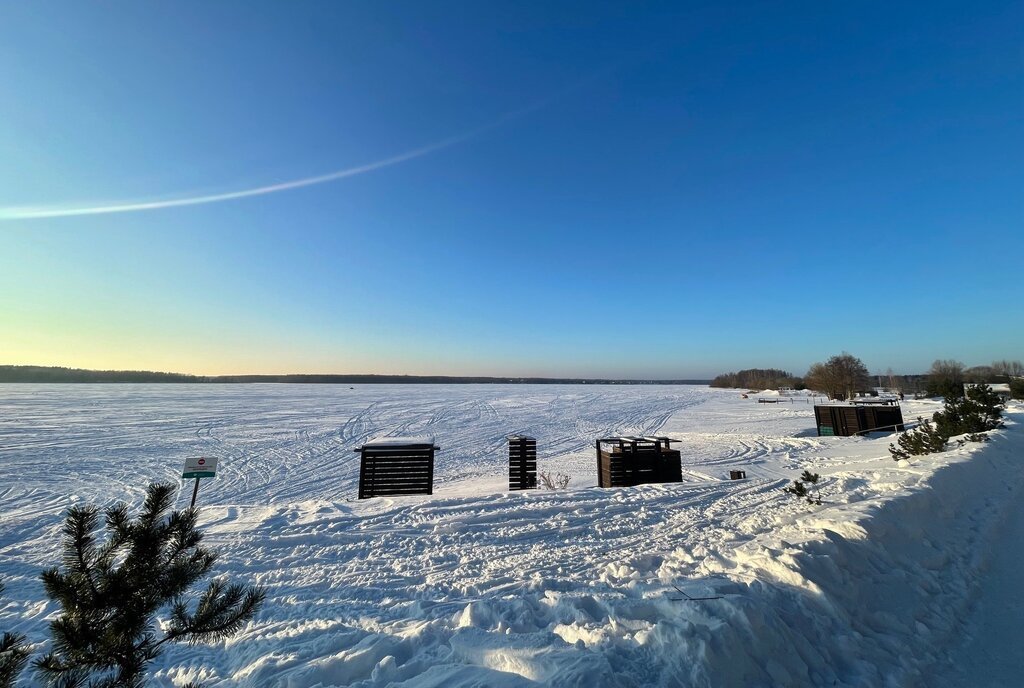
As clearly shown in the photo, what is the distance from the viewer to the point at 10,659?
163 centimetres

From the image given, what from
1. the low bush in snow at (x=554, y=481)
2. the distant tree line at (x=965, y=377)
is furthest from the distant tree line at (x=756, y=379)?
the low bush in snow at (x=554, y=481)

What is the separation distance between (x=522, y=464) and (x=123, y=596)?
9.37 m

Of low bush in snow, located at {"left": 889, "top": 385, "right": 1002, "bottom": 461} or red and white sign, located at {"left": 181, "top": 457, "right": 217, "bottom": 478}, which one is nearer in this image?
red and white sign, located at {"left": 181, "top": 457, "right": 217, "bottom": 478}

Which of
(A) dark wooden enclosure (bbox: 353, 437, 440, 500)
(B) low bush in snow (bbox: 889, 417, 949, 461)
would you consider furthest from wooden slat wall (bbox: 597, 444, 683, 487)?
(B) low bush in snow (bbox: 889, 417, 949, 461)

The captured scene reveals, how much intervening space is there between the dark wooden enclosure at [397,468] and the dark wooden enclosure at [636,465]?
4.52 meters

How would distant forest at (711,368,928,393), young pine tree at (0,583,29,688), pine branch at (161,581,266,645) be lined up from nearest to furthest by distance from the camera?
young pine tree at (0,583,29,688) < pine branch at (161,581,266,645) < distant forest at (711,368,928,393)

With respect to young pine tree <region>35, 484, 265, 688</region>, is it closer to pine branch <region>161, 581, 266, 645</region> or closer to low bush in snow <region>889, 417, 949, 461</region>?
pine branch <region>161, 581, 266, 645</region>

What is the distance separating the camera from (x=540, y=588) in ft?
14.8

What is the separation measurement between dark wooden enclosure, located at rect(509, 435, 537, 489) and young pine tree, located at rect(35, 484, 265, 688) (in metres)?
8.87

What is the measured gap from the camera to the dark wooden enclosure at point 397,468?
9.83m

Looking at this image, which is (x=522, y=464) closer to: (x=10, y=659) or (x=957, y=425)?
(x=10, y=659)

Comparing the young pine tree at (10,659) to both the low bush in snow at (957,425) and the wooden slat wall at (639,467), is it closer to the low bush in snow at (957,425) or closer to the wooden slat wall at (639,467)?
the wooden slat wall at (639,467)

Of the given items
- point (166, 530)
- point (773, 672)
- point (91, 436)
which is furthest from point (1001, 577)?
point (91, 436)

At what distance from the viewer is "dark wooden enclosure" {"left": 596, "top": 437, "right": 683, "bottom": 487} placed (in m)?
10.6
